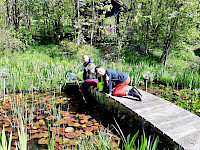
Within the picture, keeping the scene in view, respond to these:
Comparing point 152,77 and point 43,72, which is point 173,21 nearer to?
point 152,77

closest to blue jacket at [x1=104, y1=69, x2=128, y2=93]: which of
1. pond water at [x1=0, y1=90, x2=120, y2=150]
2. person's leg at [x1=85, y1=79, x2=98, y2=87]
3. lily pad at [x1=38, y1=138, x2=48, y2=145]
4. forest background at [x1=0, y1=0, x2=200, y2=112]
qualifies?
pond water at [x1=0, y1=90, x2=120, y2=150]

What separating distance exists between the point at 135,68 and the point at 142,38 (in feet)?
13.7

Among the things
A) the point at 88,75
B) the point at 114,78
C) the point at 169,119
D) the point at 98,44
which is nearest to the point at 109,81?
the point at 114,78

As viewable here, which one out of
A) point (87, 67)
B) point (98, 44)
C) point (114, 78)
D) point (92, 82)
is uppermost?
point (98, 44)

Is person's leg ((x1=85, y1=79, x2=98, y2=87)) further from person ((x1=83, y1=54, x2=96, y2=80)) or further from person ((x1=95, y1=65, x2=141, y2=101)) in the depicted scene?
person ((x1=95, y1=65, x2=141, y2=101))

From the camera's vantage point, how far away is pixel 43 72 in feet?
18.2

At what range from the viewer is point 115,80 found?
3.99 meters

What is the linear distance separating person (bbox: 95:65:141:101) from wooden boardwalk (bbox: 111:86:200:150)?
0.40ft

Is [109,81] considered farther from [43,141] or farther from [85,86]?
→ [43,141]

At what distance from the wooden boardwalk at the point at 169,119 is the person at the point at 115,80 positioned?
0.12 m

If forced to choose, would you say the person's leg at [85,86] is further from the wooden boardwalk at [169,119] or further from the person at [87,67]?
the wooden boardwalk at [169,119]

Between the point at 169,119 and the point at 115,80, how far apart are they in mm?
1383

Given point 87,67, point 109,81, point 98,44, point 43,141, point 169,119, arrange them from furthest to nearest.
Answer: point 98,44 < point 87,67 < point 109,81 < point 169,119 < point 43,141

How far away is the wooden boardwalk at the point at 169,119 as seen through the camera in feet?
8.24
